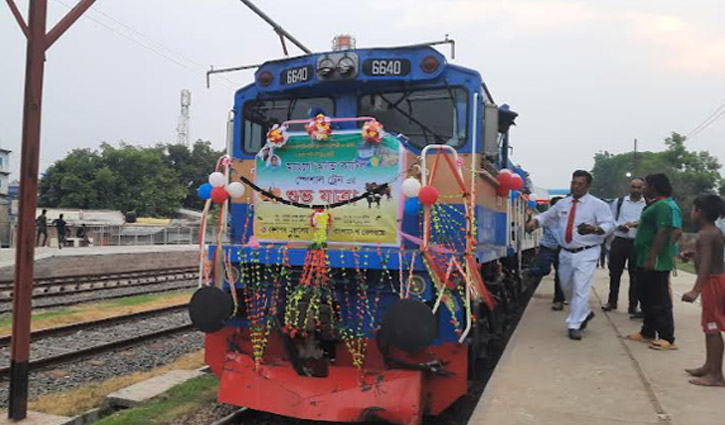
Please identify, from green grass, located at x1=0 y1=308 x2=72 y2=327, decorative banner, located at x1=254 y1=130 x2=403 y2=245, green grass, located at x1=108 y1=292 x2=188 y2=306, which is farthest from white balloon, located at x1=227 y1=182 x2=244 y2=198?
green grass, located at x1=108 y1=292 x2=188 y2=306

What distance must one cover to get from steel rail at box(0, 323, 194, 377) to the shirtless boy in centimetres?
643

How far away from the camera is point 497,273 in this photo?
6203 mm

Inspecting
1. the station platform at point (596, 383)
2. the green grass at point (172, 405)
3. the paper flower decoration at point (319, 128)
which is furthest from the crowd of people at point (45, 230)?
the station platform at point (596, 383)

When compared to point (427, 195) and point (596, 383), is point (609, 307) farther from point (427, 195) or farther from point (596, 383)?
point (427, 195)

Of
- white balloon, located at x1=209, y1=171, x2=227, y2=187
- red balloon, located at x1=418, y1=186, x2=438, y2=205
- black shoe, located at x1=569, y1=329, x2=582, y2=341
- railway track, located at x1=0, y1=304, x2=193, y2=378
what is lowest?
railway track, located at x1=0, y1=304, x2=193, y2=378

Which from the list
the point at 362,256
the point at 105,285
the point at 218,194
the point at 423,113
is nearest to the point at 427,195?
the point at 362,256

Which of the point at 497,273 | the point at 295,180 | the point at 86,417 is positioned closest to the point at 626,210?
the point at 497,273

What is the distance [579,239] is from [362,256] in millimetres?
2975

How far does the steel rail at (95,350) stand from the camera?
22.0 ft

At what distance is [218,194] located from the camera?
5000 mm

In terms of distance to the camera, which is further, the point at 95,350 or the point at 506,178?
the point at 95,350

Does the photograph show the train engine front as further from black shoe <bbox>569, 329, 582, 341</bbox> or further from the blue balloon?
black shoe <bbox>569, 329, 582, 341</bbox>

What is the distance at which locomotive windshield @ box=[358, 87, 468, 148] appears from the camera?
5.11m

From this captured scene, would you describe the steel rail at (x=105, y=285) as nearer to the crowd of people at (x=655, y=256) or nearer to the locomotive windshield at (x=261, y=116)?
the locomotive windshield at (x=261, y=116)
